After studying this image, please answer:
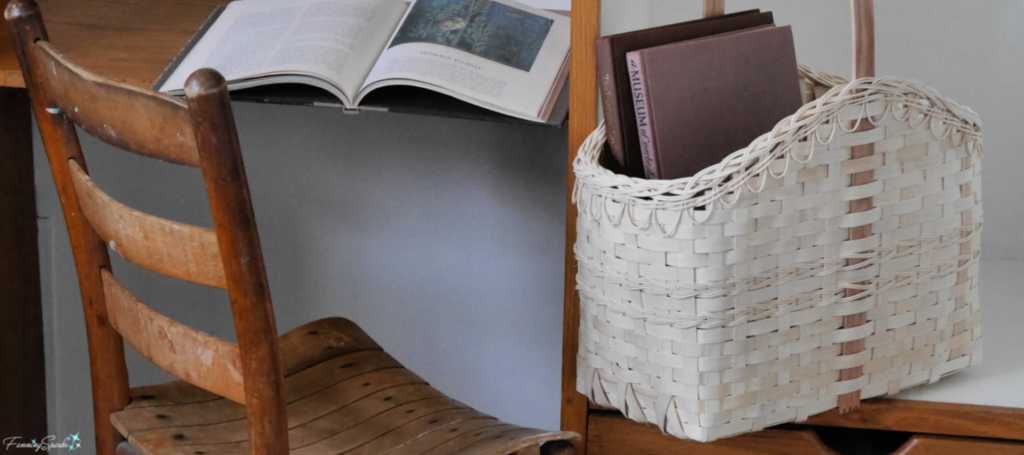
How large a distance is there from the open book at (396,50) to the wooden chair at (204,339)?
22 centimetres

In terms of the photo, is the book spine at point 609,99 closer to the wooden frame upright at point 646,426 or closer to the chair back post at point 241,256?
the wooden frame upright at point 646,426

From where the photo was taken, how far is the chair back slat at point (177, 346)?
2.18 ft

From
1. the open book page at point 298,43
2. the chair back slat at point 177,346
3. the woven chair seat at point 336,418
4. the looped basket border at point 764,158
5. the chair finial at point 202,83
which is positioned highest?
the open book page at point 298,43

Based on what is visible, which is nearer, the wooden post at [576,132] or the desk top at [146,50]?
the wooden post at [576,132]

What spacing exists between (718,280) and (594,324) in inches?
5.6

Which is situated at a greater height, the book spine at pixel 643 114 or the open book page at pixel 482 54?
the open book page at pixel 482 54

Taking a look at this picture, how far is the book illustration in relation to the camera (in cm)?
93

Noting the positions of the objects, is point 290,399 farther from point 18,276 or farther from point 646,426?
point 18,276

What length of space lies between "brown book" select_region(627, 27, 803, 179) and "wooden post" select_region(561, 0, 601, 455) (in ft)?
0.24

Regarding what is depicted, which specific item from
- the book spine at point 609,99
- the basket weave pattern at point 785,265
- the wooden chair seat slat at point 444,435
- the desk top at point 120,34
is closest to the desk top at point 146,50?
the desk top at point 120,34

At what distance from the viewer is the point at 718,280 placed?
68 centimetres

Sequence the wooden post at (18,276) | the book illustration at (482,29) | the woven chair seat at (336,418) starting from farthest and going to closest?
the wooden post at (18,276) → the book illustration at (482,29) → the woven chair seat at (336,418)

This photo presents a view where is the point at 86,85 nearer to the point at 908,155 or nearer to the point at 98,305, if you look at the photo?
the point at 98,305

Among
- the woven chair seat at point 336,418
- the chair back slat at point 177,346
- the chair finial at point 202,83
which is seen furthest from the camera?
the woven chair seat at point 336,418
